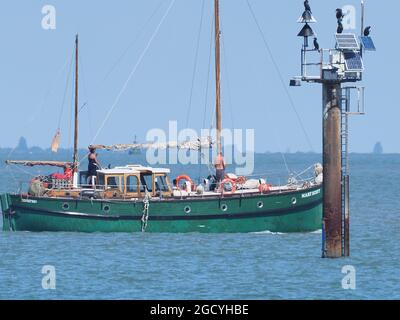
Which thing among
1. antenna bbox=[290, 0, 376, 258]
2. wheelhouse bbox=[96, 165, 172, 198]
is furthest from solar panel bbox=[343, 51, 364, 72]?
wheelhouse bbox=[96, 165, 172, 198]

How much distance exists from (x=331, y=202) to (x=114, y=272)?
8.02 metres

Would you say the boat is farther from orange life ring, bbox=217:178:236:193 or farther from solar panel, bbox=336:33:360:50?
solar panel, bbox=336:33:360:50

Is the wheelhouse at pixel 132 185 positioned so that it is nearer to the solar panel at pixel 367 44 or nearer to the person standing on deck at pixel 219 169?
the person standing on deck at pixel 219 169

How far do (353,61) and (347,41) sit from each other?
0.72m

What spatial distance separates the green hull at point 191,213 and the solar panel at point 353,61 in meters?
13.2

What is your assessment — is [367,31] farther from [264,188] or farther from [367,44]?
[264,188]

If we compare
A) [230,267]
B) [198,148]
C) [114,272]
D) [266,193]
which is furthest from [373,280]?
[198,148]

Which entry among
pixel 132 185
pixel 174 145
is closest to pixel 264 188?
pixel 132 185

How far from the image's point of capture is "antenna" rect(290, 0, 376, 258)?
1961 inches

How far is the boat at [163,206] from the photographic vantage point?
6328cm

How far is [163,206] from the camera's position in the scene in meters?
63.4

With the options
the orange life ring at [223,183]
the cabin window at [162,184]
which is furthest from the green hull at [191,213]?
the cabin window at [162,184]

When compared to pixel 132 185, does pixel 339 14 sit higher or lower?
higher
